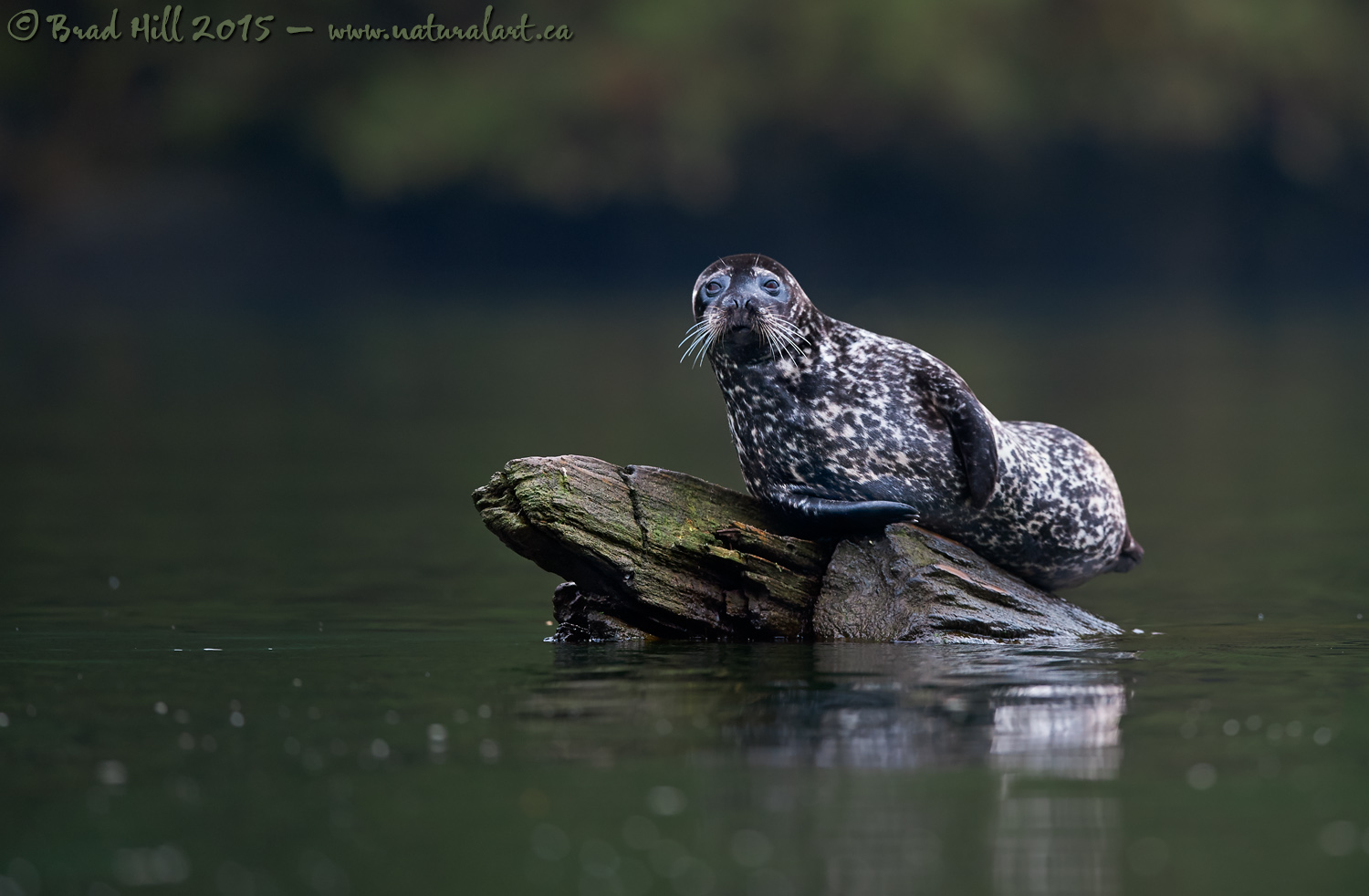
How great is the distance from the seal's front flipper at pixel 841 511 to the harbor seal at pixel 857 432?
0.03 ft

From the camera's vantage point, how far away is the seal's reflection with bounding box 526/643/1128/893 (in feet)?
17.2

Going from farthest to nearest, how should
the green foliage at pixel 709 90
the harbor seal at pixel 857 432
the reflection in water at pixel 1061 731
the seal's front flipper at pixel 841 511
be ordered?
the green foliage at pixel 709 90 → the harbor seal at pixel 857 432 → the seal's front flipper at pixel 841 511 → the reflection in water at pixel 1061 731

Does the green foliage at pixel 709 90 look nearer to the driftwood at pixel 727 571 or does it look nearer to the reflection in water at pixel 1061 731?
the driftwood at pixel 727 571

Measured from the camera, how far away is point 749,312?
949 cm

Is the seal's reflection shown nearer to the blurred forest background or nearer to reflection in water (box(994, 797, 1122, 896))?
Answer: reflection in water (box(994, 797, 1122, 896))

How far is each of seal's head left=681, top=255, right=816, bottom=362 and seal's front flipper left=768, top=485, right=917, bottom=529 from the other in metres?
0.79

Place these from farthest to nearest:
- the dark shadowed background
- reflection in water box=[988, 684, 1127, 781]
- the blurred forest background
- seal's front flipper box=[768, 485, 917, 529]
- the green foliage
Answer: the green foliage < the blurred forest background < seal's front flipper box=[768, 485, 917, 529] < reflection in water box=[988, 684, 1127, 781] < the dark shadowed background

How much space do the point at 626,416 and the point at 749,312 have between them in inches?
586

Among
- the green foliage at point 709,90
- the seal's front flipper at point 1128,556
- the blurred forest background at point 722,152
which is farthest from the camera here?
the green foliage at point 709,90

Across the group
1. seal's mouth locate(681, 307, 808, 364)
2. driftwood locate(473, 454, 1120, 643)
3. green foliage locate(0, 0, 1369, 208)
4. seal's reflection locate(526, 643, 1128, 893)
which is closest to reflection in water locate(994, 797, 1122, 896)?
seal's reflection locate(526, 643, 1128, 893)

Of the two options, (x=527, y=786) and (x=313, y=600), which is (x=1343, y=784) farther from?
(x=313, y=600)

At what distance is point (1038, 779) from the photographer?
20.1 feet

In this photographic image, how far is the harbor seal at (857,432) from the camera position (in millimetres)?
9586

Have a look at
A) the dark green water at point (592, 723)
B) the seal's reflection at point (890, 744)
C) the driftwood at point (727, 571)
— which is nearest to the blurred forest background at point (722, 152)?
the dark green water at point (592, 723)
